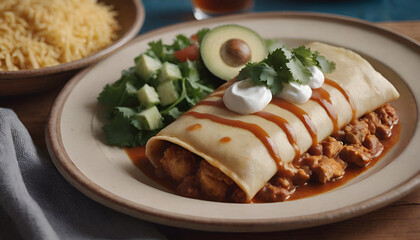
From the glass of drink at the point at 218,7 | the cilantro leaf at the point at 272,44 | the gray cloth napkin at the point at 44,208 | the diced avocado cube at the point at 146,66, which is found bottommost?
Answer: the gray cloth napkin at the point at 44,208

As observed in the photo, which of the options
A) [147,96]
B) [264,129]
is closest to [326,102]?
[264,129]

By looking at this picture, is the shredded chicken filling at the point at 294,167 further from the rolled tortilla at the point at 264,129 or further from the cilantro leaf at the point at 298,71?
the cilantro leaf at the point at 298,71

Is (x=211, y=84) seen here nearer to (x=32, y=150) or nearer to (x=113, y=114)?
(x=113, y=114)

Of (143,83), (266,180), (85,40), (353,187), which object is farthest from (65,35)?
(353,187)

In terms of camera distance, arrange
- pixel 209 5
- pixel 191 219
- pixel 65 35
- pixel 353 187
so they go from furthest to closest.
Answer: pixel 209 5, pixel 65 35, pixel 353 187, pixel 191 219

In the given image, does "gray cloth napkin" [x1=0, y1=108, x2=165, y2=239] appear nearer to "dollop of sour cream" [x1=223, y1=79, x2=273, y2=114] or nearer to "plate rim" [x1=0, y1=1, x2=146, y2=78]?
"plate rim" [x1=0, y1=1, x2=146, y2=78]

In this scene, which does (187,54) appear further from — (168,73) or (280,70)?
(280,70)

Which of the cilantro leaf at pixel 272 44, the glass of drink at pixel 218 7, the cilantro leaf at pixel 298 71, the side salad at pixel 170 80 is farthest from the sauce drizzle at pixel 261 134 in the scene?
the glass of drink at pixel 218 7
